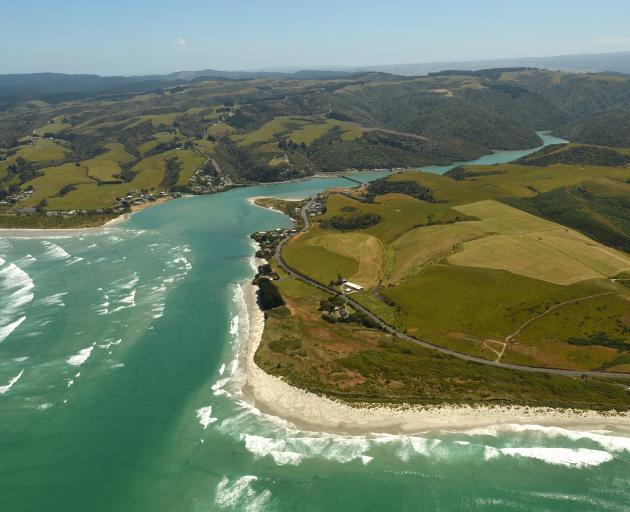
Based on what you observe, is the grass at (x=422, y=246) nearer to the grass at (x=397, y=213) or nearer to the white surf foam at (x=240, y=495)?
the grass at (x=397, y=213)

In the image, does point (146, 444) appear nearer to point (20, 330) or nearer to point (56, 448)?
point (56, 448)

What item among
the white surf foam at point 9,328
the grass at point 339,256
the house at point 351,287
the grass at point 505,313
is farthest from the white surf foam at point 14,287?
the grass at point 505,313

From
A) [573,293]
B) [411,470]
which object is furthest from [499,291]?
[411,470]

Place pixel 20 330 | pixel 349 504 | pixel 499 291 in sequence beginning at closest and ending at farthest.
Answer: pixel 349 504
pixel 20 330
pixel 499 291

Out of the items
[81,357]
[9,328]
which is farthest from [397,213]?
[9,328]

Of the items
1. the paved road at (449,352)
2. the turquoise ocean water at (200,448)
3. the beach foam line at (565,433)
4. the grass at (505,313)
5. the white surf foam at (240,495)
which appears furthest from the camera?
the grass at (505,313)

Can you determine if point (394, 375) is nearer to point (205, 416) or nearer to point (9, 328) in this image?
point (205, 416)
